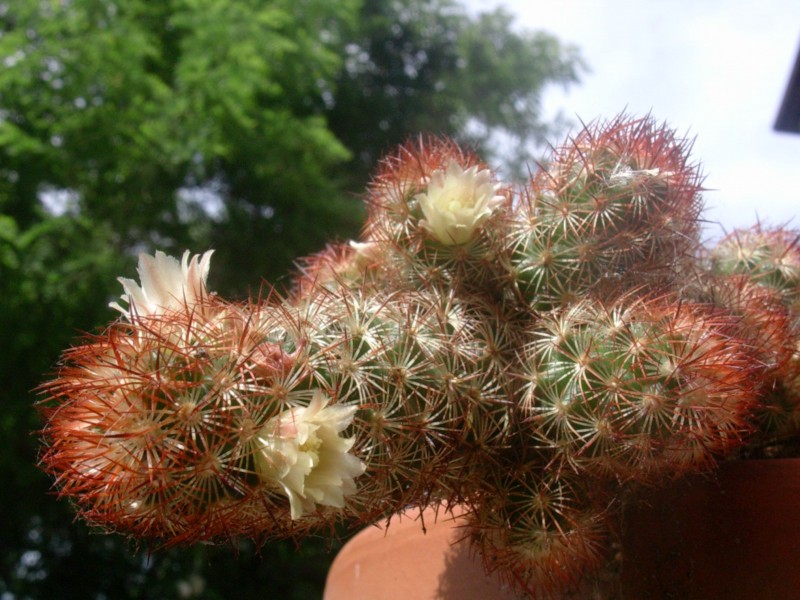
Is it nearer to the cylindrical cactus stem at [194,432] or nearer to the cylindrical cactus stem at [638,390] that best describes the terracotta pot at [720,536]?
the cylindrical cactus stem at [638,390]

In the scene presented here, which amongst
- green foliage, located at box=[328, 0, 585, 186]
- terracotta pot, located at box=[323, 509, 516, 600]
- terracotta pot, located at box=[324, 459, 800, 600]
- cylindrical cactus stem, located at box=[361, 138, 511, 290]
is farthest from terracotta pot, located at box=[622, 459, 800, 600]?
green foliage, located at box=[328, 0, 585, 186]

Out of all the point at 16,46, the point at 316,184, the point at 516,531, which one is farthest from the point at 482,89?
the point at 516,531

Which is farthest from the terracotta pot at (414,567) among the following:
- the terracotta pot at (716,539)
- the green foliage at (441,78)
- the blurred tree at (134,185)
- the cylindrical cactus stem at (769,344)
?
the green foliage at (441,78)

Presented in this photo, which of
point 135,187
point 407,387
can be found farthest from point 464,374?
point 135,187

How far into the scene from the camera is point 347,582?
3.53 ft

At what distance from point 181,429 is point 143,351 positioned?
8 cm

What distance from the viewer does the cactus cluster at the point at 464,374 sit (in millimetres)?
569

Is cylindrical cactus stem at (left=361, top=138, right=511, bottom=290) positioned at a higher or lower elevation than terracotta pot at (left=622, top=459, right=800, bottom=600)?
higher

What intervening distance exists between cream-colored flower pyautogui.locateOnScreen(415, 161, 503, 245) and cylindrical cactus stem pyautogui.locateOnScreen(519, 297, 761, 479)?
0.49ft

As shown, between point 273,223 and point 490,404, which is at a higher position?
point 273,223

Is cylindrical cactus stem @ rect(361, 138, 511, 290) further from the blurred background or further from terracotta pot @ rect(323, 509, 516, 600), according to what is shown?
the blurred background

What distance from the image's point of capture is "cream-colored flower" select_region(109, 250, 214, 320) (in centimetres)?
66

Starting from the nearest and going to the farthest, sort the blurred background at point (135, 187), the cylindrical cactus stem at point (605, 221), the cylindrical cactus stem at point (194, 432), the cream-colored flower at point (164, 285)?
the cylindrical cactus stem at point (194, 432) < the cream-colored flower at point (164, 285) < the cylindrical cactus stem at point (605, 221) < the blurred background at point (135, 187)

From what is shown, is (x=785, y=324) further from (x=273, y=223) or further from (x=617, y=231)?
(x=273, y=223)
